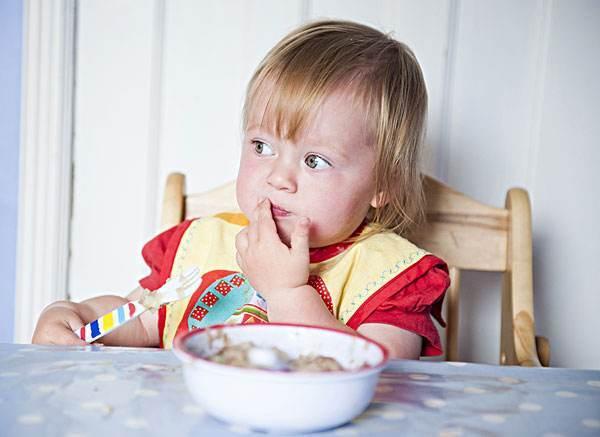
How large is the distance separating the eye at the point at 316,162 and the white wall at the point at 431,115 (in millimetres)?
435

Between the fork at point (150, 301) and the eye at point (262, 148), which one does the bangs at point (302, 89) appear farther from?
the fork at point (150, 301)

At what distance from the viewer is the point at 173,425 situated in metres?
0.45

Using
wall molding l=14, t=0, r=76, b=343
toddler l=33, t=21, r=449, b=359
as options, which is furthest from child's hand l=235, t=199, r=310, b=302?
wall molding l=14, t=0, r=76, b=343

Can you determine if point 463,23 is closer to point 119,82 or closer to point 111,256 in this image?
point 119,82

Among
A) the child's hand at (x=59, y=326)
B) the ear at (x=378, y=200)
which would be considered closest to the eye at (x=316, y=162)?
the ear at (x=378, y=200)

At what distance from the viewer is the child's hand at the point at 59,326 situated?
80 cm

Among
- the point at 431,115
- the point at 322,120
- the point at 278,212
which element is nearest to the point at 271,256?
the point at 278,212

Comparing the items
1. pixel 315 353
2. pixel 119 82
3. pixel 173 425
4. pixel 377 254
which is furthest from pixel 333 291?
pixel 119 82

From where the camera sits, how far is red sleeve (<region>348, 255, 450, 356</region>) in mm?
901

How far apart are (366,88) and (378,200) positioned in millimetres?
171

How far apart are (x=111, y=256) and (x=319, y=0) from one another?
0.64 metres

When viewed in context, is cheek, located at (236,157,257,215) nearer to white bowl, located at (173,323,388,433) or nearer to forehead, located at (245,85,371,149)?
forehead, located at (245,85,371,149)

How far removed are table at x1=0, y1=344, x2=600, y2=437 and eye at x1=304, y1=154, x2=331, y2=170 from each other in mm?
348

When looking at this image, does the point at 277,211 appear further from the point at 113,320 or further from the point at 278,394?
the point at 278,394
